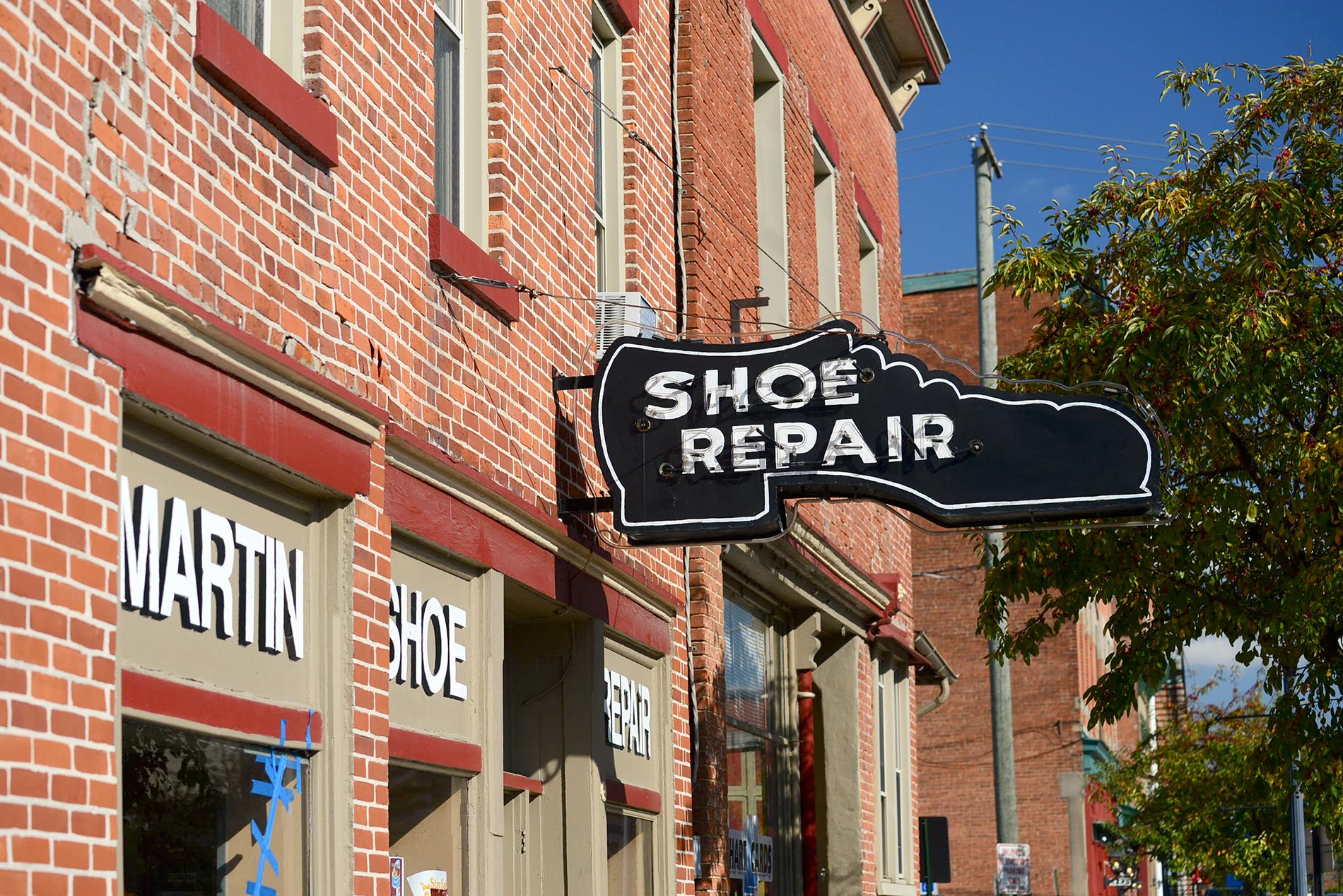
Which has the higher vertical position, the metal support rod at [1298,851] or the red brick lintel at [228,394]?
the red brick lintel at [228,394]

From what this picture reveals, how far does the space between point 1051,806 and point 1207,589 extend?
28.8 m

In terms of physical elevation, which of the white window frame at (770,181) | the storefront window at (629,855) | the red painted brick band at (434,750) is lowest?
the storefront window at (629,855)

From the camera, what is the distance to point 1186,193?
41.5 ft

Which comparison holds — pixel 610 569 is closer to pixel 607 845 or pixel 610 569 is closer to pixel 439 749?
pixel 607 845

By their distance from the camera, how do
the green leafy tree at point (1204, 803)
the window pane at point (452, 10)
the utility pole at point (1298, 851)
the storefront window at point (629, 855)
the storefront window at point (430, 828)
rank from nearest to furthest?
the storefront window at point (430, 828) < the window pane at point (452, 10) < the storefront window at point (629, 855) < the utility pole at point (1298, 851) < the green leafy tree at point (1204, 803)

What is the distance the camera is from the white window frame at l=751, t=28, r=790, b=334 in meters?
14.9

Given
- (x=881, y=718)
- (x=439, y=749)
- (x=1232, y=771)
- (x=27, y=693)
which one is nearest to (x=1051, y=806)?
(x=1232, y=771)

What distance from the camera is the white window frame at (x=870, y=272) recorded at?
19.3 m

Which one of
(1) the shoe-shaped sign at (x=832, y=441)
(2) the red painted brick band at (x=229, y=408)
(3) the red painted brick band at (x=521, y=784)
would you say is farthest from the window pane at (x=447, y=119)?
(3) the red painted brick band at (x=521, y=784)

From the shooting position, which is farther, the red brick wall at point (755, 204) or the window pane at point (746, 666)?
the window pane at point (746, 666)

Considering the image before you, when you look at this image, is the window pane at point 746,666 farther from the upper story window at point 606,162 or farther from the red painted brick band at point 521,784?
the red painted brick band at point 521,784

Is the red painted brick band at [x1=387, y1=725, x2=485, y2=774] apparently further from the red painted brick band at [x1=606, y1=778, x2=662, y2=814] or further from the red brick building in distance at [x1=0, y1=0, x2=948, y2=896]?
the red painted brick band at [x1=606, y1=778, x2=662, y2=814]

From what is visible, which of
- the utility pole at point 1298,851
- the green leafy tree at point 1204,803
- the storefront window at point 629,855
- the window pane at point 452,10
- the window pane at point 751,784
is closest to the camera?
the window pane at point 452,10

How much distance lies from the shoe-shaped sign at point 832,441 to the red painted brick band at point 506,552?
561 mm
